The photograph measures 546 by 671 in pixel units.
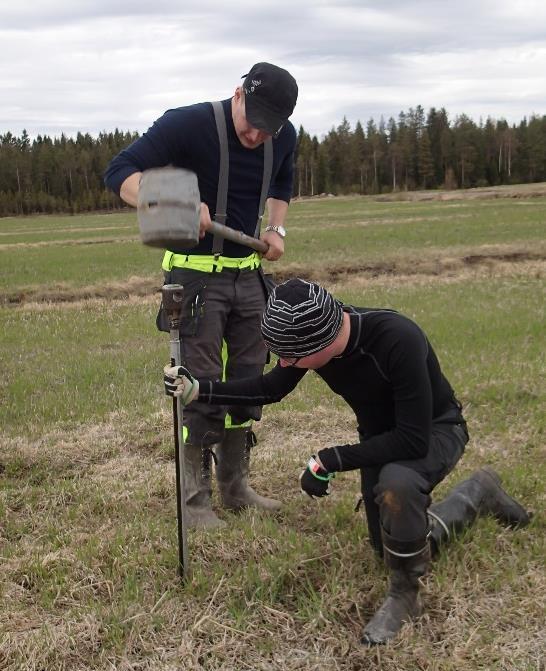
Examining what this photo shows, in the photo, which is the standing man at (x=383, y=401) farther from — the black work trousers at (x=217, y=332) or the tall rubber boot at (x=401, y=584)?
the black work trousers at (x=217, y=332)

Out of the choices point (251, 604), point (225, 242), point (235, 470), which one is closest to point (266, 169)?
point (225, 242)

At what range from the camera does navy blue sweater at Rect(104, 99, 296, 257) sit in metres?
3.99

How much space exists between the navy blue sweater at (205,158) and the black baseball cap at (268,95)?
304 millimetres

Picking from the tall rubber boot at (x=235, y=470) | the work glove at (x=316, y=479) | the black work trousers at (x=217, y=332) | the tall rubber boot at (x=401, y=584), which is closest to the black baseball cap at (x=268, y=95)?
the black work trousers at (x=217, y=332)

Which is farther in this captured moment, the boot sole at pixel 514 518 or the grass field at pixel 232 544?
the boot sole at pixel 514 518

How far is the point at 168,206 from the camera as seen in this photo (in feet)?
9.84

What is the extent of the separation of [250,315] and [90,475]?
174 centimetres

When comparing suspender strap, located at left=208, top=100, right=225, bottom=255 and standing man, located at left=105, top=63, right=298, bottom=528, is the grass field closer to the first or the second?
standing man, located at left=105, top=63, right=298, bottom=528

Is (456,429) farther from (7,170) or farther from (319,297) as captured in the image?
(7,170)

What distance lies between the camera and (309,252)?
21.6m

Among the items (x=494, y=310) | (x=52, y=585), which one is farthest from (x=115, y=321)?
(x=52, y=585)

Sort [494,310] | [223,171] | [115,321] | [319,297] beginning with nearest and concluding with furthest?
[319,297] < [223,171] < [494,310] < [115,321]

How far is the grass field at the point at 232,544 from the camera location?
3.20 metres

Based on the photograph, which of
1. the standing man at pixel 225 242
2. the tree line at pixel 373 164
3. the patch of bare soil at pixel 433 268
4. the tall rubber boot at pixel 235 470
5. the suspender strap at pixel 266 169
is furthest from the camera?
the tree line at pixel 373 164
